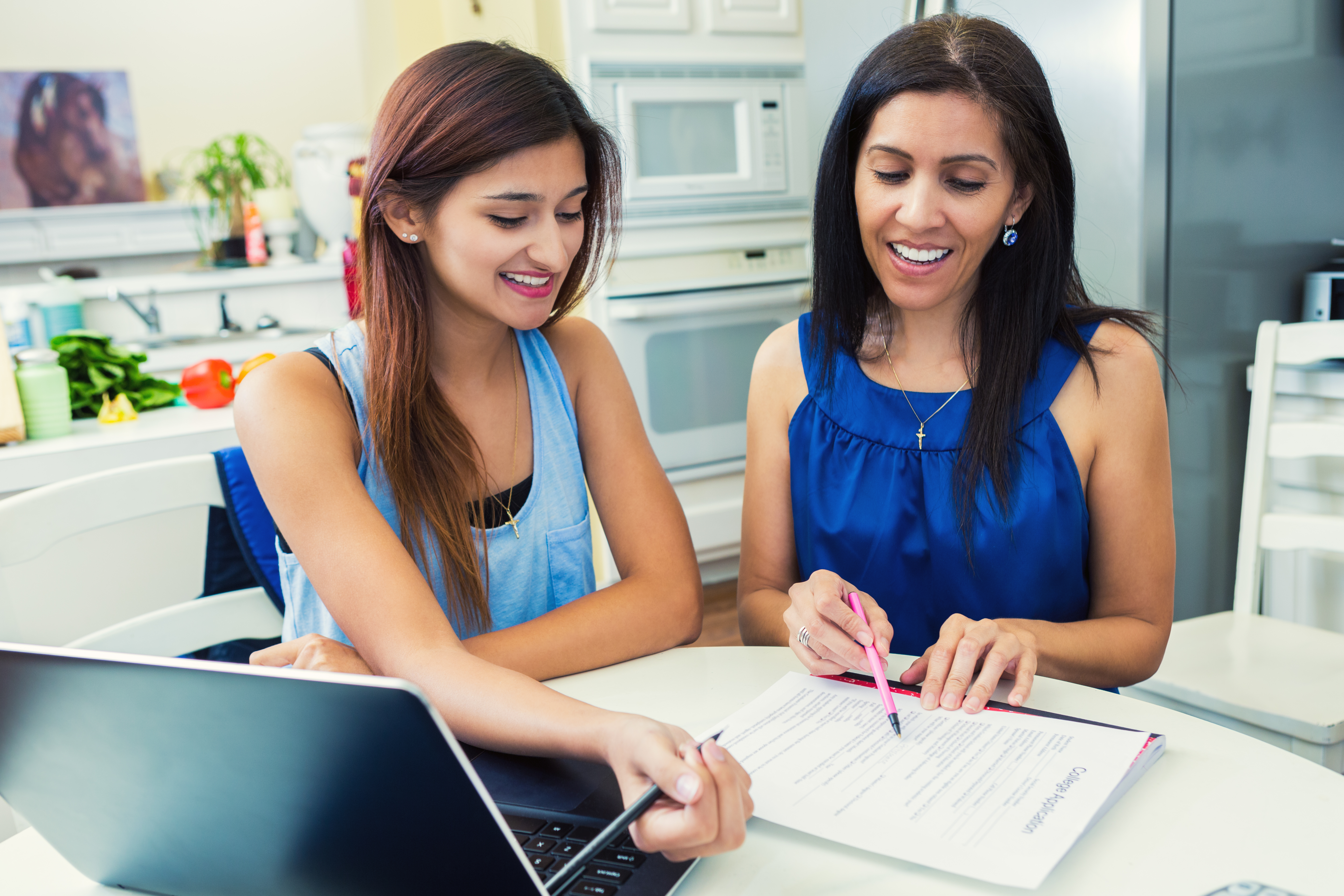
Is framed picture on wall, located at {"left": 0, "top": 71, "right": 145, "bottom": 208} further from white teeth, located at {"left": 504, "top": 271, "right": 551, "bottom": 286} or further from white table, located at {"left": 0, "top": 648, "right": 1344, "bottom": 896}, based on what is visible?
white table, located at {"left": 0, "top": 648, "right": 1344, "bottom": 896}

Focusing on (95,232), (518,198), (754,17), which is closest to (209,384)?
(518,198)

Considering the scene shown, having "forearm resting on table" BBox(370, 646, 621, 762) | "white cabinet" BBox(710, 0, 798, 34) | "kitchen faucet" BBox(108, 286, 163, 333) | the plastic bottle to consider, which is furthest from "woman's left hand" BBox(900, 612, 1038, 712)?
"kitchen faucet" BBox(108, 286, 163, 333)

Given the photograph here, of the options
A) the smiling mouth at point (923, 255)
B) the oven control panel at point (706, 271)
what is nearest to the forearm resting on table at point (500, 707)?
the smiling mouth at point (923, 255)

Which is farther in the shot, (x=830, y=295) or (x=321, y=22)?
(x=321, y=22)

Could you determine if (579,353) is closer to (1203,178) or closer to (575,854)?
(575,854)

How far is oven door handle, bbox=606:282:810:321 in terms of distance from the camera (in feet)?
9.09

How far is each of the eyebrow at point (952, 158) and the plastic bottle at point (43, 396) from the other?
139 cm

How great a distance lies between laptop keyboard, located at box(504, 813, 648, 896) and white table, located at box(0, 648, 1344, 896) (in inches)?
1.5

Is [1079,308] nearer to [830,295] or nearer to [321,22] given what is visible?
[830,295]

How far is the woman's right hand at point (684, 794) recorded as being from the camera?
0.52 meters

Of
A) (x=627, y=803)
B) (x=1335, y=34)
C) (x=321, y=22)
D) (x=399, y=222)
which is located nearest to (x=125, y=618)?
(x=399, y=222)

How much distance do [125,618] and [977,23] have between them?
64.1 inches

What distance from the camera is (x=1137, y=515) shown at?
107 cm

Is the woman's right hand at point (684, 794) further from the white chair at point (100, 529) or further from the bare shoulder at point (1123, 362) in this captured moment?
the bare shoulder at point (1123, 362)
